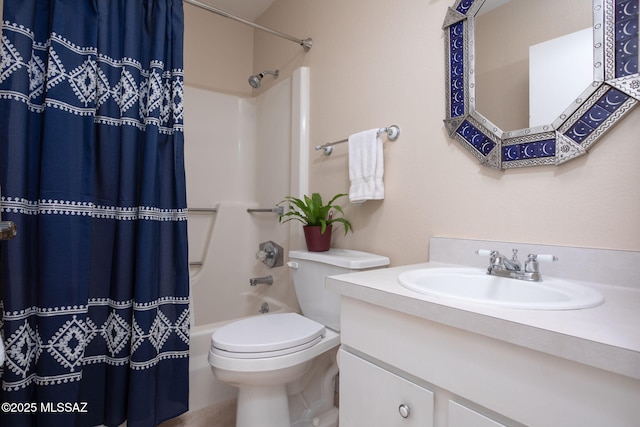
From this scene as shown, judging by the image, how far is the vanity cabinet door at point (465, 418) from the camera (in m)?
0.59

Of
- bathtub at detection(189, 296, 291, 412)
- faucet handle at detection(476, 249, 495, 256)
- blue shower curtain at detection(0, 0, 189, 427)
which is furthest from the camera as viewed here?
bathtub at detection(189, 296, 291, 412)

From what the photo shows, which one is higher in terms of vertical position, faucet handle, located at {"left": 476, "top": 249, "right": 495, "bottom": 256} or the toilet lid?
faucet handle, located at {"left": 476, "top": 249, "right": 495, "bottom": 256}

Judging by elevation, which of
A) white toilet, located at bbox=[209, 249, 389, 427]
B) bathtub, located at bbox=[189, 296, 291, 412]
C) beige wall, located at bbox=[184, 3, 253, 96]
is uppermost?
beige wall, located at bbox=[184, 3, 253, 96]

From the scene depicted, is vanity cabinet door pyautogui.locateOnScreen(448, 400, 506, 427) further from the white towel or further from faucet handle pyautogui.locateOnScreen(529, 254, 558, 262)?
the white towel

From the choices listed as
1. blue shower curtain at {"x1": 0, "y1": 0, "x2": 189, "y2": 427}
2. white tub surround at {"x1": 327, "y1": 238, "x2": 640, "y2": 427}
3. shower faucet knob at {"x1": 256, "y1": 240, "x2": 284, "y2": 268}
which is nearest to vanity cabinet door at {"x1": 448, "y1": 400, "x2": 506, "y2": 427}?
white tub surround at {"x1": 327, "y1": 238, "x2": 640, "y2": 427}

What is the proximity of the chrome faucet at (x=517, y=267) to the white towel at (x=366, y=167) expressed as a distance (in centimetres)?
54

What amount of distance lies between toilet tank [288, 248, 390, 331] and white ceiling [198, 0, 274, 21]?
190cm

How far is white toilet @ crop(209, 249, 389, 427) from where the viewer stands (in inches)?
42.5

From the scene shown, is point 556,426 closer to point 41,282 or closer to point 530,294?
point 530,294

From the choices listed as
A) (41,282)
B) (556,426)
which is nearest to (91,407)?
(41,282)

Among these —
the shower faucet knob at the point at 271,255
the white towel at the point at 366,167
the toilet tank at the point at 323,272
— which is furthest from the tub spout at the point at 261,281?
the white towel at the point at 366,167

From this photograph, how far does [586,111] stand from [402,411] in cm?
91

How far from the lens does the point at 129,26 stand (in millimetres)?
1304

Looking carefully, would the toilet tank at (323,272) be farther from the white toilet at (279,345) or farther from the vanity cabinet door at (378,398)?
the vanity cabinet door at (378,398)
